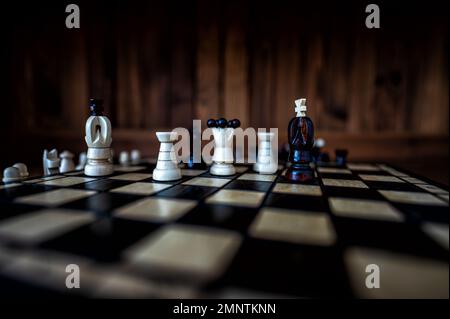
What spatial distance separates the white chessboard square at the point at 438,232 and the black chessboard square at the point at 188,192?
0.56m

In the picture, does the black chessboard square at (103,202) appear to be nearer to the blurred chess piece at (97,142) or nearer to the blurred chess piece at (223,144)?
the blurred chess piece at (97,142)

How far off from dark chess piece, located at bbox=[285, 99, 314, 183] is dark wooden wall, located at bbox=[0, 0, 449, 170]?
108 cm

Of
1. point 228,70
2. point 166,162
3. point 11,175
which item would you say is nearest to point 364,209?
point 166,162

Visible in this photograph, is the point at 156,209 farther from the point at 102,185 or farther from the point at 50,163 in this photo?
the point at 50,163

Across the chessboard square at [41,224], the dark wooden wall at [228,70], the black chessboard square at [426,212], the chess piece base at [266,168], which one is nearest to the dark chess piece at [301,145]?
the chess piece base at [266,168]

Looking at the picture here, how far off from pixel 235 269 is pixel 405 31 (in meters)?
2.47

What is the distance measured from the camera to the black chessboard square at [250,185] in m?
0.90

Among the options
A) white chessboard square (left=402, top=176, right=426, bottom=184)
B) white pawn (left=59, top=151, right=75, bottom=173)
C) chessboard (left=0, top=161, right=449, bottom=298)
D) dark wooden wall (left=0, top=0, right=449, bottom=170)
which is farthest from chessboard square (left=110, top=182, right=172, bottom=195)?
dark wooden wall (left=0, top=0, right=449, bottom=170)

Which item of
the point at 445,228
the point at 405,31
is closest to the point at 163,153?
the point at 445,228

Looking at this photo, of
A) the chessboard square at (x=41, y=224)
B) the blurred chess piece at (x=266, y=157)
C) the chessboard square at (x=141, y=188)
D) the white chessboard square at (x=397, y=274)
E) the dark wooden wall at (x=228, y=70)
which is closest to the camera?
the white chessboard square at (x=397, y=274)

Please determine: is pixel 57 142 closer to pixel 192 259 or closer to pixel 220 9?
pixel 220 9

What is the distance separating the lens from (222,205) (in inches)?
27.4

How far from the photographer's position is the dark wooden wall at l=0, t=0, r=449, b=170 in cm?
203

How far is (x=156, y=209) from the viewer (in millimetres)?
653
